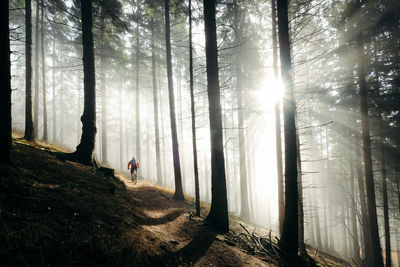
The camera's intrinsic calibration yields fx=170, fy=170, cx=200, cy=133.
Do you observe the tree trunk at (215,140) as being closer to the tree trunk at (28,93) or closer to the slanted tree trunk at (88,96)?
the slanted tree trunk at (88,96)

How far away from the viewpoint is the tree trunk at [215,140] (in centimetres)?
638

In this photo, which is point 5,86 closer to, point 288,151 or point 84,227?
point 84,227

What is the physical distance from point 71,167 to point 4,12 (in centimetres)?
498

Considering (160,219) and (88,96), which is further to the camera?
(88,96)

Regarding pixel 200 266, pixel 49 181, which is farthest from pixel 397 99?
pixel 49 181

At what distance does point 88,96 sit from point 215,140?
6601mm

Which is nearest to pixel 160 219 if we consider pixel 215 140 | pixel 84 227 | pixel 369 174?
pixel 84 227

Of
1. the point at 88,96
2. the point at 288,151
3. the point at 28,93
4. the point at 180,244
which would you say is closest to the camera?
the point at 180,244

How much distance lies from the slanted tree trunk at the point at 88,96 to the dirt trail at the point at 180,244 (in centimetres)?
402

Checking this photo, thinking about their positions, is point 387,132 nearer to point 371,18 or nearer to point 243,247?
point 371,18

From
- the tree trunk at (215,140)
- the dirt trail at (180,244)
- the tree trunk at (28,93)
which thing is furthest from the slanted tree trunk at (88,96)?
the tree trunk at (215,140)

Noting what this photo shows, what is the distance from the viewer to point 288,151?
5449mm

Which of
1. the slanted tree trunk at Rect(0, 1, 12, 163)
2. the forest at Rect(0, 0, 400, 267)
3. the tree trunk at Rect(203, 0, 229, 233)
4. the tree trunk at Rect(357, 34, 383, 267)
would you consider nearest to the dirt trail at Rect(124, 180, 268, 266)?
the tree trunk at Rect(203, 0, 229, 233)

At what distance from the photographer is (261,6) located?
36.1 ft
